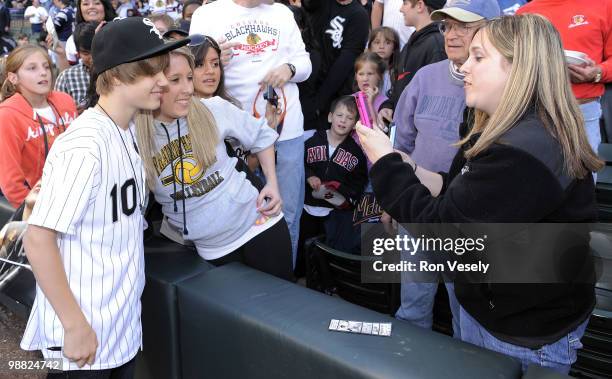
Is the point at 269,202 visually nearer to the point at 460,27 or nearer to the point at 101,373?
the point at 101,373

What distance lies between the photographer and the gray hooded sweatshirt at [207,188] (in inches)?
84.1

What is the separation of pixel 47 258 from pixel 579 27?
2.77 metres

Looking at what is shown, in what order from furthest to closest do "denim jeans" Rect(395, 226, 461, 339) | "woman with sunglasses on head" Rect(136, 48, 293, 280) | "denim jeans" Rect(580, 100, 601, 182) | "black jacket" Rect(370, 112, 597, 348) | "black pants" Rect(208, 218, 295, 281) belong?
"denim jeans" Rect(580, 100, 601, 182) < "denim jeans" Rect(395, 226, 461, 339) < "black pants" Rect(208, 218, 295, 281) < "woman with sunglasses on head" Rect(136, 48, 293, 280) < "black jacket" Rect(370, 112, 597, 348)

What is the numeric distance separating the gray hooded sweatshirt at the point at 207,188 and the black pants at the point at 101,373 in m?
0.62

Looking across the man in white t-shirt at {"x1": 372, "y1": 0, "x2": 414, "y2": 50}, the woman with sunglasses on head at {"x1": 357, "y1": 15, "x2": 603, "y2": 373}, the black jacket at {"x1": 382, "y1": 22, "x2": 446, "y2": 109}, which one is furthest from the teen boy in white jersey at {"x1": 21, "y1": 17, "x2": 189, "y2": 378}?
the man in white t-shirt at {"x1": 372, "y1": 0, "x2": 414, "y2": 50}

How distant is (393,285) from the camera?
116 inches

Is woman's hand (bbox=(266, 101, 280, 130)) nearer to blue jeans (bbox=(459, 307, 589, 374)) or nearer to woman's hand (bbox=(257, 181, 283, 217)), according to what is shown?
woman's hand (bbox=(257, 181, 283, 217))

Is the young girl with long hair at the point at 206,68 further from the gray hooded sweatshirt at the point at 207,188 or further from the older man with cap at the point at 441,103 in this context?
the older man with cap at the point at 441,103

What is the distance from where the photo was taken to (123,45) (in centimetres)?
161

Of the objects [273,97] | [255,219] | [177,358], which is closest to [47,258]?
[177,358]

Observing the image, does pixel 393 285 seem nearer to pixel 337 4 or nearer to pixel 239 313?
pixel 239 313

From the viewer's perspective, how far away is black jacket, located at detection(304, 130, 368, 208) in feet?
12.1

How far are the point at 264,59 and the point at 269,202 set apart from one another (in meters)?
1.05

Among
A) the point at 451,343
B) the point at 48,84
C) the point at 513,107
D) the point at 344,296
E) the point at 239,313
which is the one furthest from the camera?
the point at 48,84
